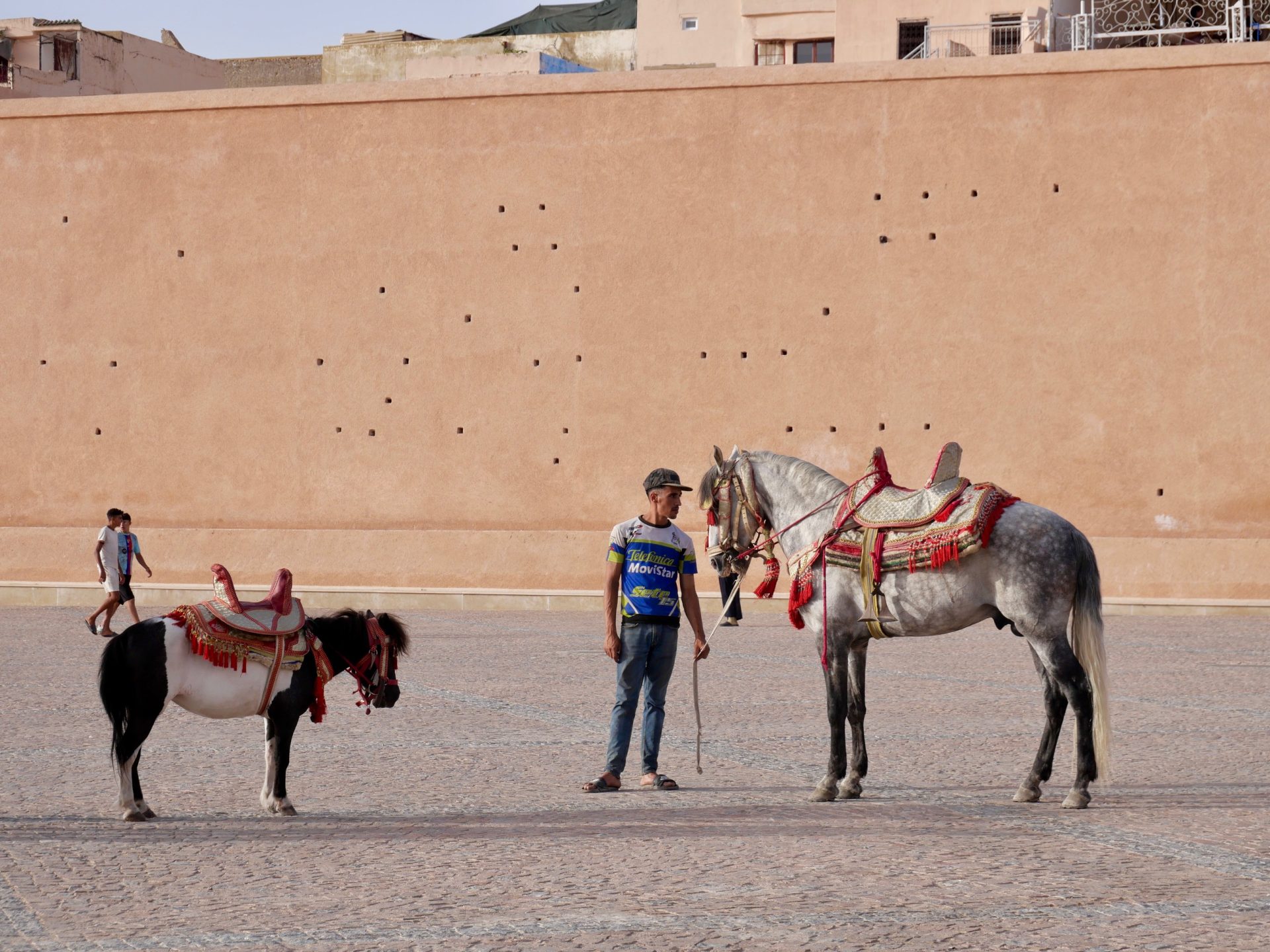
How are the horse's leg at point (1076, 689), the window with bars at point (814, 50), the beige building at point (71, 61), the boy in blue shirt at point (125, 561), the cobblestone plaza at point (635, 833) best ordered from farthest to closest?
the beige building at point (71, 61) → the window with bars at point (814, 50) → the boy in blue shirt at point (125, 561) → the horse's leg at point (1076, 689) → the cobblestone plaza at point (635, 833)

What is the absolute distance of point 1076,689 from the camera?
645 cm

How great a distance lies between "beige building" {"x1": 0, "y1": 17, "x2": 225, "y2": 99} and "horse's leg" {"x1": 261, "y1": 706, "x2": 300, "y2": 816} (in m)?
28.6

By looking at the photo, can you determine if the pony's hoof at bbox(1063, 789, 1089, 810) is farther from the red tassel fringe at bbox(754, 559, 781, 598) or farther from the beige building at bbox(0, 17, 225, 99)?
the beige building at bbox(0, 17, 225, 99)

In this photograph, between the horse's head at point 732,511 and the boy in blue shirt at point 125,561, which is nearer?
the horse's head at point 732,511

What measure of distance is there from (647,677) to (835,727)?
860mm

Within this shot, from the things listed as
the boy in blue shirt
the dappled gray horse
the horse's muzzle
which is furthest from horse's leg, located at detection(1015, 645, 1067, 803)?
the boy in blue shirt

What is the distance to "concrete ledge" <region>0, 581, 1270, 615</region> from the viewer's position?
60.2 feet

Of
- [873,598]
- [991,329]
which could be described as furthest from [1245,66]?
[873,598]

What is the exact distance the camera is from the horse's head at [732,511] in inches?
286

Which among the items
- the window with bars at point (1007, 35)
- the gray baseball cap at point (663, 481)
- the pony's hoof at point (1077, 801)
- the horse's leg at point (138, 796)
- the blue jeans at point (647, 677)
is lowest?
the pony's hoof at point (1077, 801)

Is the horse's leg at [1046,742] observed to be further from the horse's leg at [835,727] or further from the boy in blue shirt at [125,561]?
the boy in blue shirt at [125,561]

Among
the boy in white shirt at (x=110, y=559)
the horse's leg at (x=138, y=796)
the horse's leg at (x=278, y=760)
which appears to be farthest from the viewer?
the boy in white shirt at (x=110, y=559)

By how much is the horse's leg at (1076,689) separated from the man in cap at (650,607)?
141 cm

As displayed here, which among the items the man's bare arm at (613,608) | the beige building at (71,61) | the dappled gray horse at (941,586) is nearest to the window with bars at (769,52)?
the beige building at (71,61)
